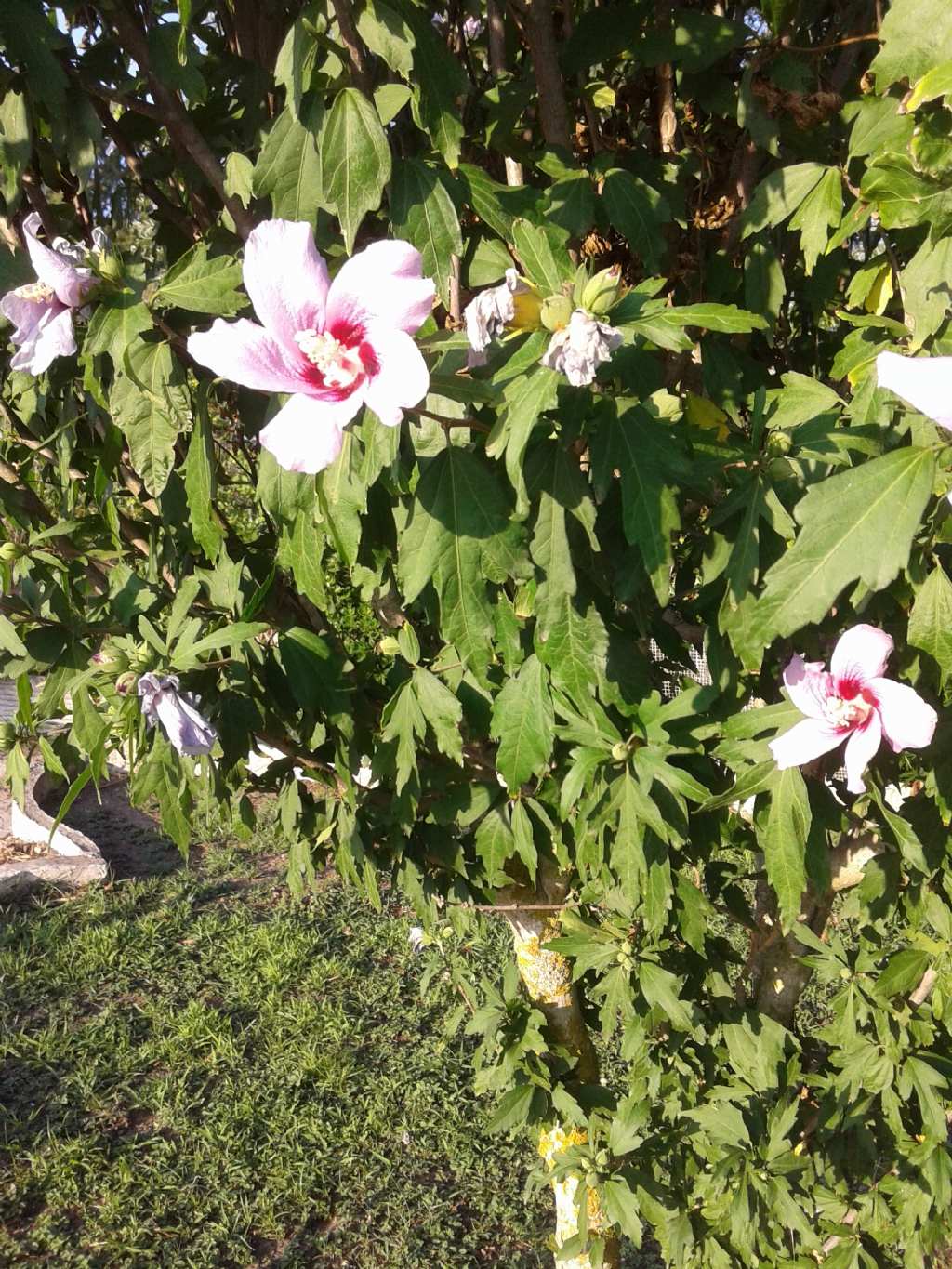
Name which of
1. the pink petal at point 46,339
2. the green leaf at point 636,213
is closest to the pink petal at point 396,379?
the pink petal at point 46,339

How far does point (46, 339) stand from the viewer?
1151mm

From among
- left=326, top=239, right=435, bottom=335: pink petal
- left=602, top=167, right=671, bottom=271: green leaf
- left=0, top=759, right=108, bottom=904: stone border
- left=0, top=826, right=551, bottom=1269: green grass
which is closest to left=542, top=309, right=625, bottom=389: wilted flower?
left=326, top=239, right=435, bottom=335: pink petal

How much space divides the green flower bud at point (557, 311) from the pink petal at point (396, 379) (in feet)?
0.46

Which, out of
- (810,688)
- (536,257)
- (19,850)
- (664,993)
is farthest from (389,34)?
(19,850)

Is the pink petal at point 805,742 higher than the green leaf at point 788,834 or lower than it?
higher

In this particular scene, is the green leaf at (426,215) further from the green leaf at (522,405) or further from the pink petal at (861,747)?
the pink petal at (861,747)

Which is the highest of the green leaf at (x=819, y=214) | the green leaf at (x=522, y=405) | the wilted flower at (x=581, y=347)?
the wilted flower at (x=581, y=347)

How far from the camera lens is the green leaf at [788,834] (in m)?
1.39

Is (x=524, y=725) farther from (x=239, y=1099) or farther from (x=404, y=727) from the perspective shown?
(x=239, y=1099)

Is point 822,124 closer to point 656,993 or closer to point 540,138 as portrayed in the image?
point 540,138

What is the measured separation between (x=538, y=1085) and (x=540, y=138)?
1813 millimetres

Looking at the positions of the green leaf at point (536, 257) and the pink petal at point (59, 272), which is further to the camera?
the pink petal at point (59, 272)

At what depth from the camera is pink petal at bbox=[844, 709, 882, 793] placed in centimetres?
120

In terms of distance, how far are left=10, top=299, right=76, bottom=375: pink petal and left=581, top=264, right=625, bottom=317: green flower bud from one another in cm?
58
